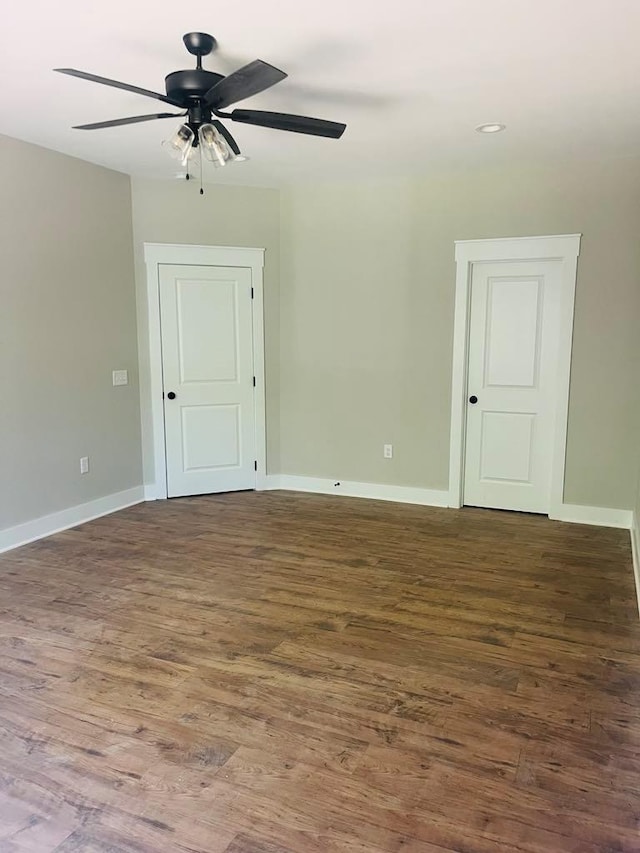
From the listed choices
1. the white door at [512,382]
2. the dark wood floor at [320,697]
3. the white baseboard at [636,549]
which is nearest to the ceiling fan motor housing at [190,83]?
the dark wood floor at [320,697]

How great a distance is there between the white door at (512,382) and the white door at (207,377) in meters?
1.98

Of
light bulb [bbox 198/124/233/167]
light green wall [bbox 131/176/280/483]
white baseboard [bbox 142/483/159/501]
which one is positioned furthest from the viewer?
white baseboard [bbox 142/483/159/501]

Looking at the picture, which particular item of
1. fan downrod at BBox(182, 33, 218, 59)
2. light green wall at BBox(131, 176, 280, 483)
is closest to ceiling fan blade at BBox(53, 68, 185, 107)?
fan downrod at BBox(182, 33, 218, 59)

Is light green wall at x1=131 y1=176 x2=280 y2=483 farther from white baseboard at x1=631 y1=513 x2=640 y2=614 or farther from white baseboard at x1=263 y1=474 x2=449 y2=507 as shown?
white baseboard at x1=631 y1=513 x2=640 y2=614

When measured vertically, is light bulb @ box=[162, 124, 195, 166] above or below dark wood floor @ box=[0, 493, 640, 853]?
above

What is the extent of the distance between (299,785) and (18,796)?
903 mm

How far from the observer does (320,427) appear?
5.53 metres

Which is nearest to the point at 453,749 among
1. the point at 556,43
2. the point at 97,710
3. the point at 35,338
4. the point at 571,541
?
the point at 97,710

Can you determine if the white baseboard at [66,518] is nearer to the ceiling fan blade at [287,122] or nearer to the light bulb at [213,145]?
the light bulb at [213,145]

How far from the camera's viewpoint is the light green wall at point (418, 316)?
4430mm

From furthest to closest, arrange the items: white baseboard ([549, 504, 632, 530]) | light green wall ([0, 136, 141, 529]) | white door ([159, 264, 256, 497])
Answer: white door ([159, 264, 256, 497]) < white baseboard ([549, 504, 632, 530]) < light green wall ([0, 136, 141, 529])

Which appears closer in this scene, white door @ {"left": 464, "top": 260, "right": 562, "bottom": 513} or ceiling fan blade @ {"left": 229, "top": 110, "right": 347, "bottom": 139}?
ceiling fan blade @ {"left": 229, "top": 110, "right": 347, "bottom": 139}

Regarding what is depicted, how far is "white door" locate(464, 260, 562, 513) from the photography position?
15.4 ft

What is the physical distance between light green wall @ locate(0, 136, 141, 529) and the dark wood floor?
0.65 metres
